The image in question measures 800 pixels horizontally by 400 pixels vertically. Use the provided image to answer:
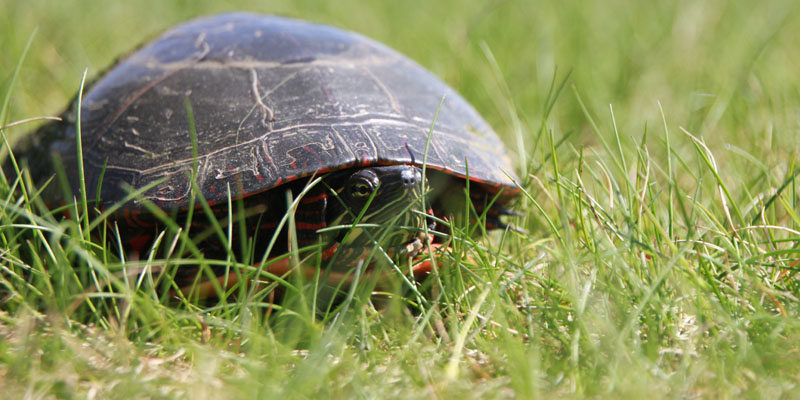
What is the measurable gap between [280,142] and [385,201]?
1.08 feet

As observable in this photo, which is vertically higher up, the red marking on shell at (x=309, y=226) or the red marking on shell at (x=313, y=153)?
the red marking on shell at (x=313, y=153)

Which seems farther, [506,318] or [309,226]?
[309,226]

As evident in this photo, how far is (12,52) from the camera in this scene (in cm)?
332

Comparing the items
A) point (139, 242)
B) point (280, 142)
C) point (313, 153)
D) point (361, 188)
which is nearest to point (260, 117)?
point (280, 142)

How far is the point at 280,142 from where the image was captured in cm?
167

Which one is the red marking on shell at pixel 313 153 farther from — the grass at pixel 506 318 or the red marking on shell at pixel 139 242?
the red marking on shell at pixel 139 242

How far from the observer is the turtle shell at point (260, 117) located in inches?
64.5

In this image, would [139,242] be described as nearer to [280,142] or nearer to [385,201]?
[280,142]

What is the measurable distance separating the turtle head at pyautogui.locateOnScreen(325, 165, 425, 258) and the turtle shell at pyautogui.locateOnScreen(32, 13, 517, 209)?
5cm

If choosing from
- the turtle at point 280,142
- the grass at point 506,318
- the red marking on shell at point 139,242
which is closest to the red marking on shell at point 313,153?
the turtle at point 280,142

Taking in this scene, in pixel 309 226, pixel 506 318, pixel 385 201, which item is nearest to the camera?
pixel 506 318

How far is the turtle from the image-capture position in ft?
5.24

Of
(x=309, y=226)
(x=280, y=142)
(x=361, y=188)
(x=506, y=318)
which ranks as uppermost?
(x=280, y=142)

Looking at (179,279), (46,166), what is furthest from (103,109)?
(179,279)
